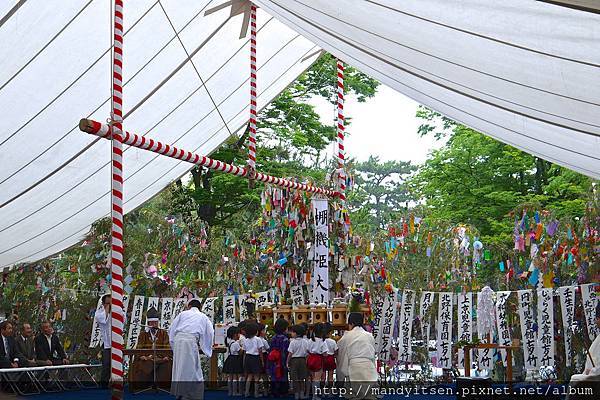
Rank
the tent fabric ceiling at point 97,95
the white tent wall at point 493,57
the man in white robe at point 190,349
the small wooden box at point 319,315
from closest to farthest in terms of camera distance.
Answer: the white tent wall at point 493,57 < the tent fabric ceiling at point 97,95 < the man in white robe at point 190,349 < the small wooden box at point 319,315

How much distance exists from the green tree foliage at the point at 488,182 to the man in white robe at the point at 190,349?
34.7 feet

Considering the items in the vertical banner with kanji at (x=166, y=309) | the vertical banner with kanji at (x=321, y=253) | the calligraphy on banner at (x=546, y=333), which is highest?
the vertical banner with kanji at (x=321, y=253)

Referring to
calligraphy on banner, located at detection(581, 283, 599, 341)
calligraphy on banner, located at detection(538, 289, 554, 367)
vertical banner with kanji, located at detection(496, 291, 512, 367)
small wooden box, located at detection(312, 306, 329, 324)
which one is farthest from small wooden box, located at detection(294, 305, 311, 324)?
calligraphy on banner, located at detection(581, 283, 599, 341)

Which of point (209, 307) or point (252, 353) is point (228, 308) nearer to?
A: point (209, 307)

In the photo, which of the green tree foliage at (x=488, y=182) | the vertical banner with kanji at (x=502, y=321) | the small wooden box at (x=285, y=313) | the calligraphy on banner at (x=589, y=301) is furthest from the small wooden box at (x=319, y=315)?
the green tree foliage at (x=488, y=182)

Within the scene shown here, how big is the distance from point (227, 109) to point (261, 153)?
7181 millimetres

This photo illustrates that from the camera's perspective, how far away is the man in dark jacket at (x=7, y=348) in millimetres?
11232

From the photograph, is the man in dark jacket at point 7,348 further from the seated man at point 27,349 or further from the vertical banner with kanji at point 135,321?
the vertical banner with kanji at point 135,321

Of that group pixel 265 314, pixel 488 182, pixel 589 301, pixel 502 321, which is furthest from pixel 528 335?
pixel 488 182

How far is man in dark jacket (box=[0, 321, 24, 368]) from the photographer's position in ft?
36.9

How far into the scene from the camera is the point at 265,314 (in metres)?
11.4

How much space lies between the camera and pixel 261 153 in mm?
20172

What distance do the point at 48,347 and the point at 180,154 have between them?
4746 mm

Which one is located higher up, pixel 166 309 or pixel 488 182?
pixel 488 182
